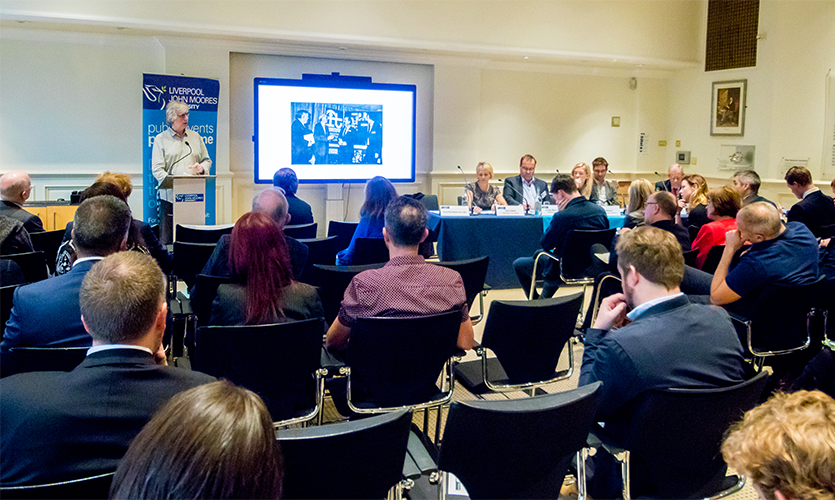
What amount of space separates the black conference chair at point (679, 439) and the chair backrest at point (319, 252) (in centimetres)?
258

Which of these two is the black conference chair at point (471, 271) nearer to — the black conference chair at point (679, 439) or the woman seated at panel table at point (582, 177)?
the black conference chair at point (679, 439)

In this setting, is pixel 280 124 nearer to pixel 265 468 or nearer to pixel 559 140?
pixel 559 140

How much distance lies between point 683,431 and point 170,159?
20.5 feet

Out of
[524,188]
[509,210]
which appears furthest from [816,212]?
[524,188]

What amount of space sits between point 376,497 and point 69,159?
6.88 meters

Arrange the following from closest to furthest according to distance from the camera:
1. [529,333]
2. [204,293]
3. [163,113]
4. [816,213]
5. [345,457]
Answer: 1. [345,457]
2. [529,333]
3. [204,293]
4. [816,213]
5. [163,113]

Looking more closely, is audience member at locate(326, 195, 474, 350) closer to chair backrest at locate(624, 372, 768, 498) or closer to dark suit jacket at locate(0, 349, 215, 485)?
chair backrest at locate(624, 372, 768, 498)

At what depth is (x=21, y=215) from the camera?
13.8 feet

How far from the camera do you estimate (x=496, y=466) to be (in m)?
1.82

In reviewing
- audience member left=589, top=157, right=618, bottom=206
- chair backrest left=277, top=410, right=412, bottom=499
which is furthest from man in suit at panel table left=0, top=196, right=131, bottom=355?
audience member left=589, top=157, right=618, bottom=206

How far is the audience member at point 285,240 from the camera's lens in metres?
3.10

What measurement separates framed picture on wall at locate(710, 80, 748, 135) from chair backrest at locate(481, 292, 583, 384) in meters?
7.37

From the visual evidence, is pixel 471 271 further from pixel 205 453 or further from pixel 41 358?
pixel 205 453

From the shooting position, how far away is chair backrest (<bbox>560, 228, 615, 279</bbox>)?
16.4ft
